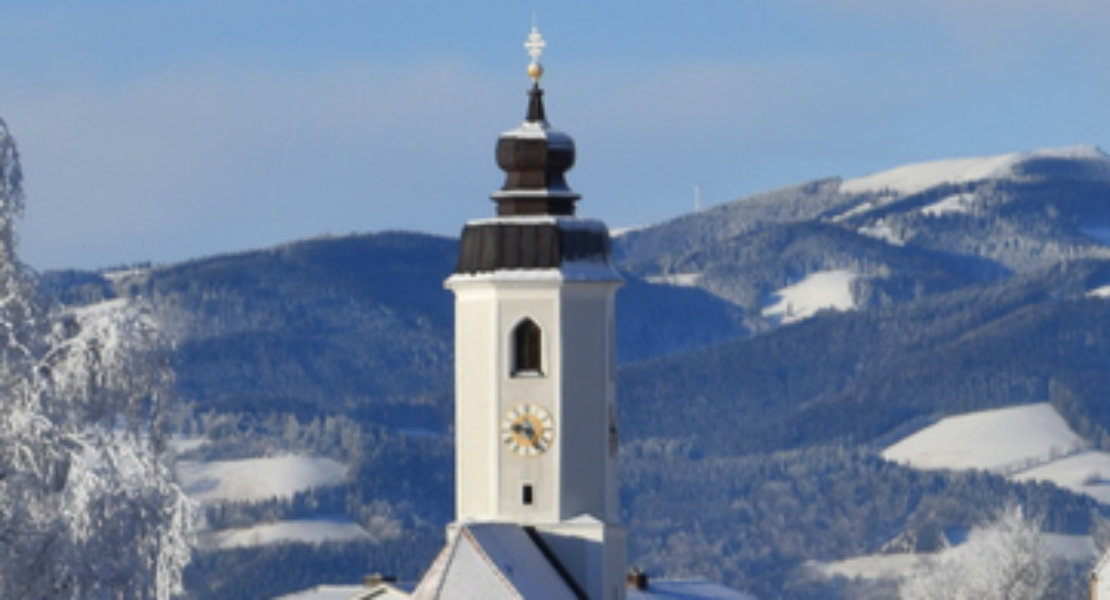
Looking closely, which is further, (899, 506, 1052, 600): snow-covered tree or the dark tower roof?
(899, 506, 1052, 600): snow-covered tree

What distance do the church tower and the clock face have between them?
2cm

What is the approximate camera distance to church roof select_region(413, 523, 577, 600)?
79.2 metres

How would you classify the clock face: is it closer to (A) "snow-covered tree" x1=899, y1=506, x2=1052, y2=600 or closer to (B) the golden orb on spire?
(B) the golden orb on spire

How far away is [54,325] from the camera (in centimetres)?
4619

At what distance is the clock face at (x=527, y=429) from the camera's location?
281ft

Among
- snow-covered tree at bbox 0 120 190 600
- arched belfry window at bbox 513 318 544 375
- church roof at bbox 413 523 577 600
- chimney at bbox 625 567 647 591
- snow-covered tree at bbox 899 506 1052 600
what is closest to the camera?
snow-covered tree at bbox 0 120 190 600

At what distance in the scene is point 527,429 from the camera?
85.9 m

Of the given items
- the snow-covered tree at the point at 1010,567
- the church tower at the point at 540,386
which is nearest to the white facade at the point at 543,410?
the church tower at the point at 540,386

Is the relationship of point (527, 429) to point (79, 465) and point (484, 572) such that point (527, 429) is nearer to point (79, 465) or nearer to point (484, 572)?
point (484, 572)

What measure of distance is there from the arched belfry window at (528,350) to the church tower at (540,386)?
21mm

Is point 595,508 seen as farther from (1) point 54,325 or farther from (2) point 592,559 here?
(1) point 54,325

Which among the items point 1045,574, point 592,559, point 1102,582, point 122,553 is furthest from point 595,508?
point 1045,574

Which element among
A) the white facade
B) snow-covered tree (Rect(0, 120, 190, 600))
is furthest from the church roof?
snow-covered tree (Rect(0, 120, 190, 600))

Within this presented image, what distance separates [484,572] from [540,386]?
280 inches
